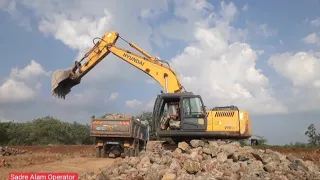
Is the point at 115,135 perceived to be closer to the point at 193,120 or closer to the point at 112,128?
the point at 112,128

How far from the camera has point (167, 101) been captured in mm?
12703

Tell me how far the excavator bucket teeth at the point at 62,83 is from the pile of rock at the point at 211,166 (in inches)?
321

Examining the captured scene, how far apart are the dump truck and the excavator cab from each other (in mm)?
6620

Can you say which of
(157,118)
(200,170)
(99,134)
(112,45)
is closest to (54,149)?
(99,134)

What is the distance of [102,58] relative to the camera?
733 inches

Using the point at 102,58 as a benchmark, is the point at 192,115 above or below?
below

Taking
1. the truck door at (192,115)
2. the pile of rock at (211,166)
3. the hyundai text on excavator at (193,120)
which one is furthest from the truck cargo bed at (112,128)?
the pile of rock at (211,166)

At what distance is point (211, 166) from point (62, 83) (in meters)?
10.6

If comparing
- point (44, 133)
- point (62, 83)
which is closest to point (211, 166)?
point (62, 83)

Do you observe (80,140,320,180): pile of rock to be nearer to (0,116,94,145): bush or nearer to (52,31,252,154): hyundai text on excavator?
(52,31,252,154): hyundai text on excavator

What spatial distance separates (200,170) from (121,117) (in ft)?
38.1

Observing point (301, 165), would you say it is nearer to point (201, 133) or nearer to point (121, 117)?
point (201, 133)

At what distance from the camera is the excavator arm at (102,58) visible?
54.2 feet

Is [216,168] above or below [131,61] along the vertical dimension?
below
